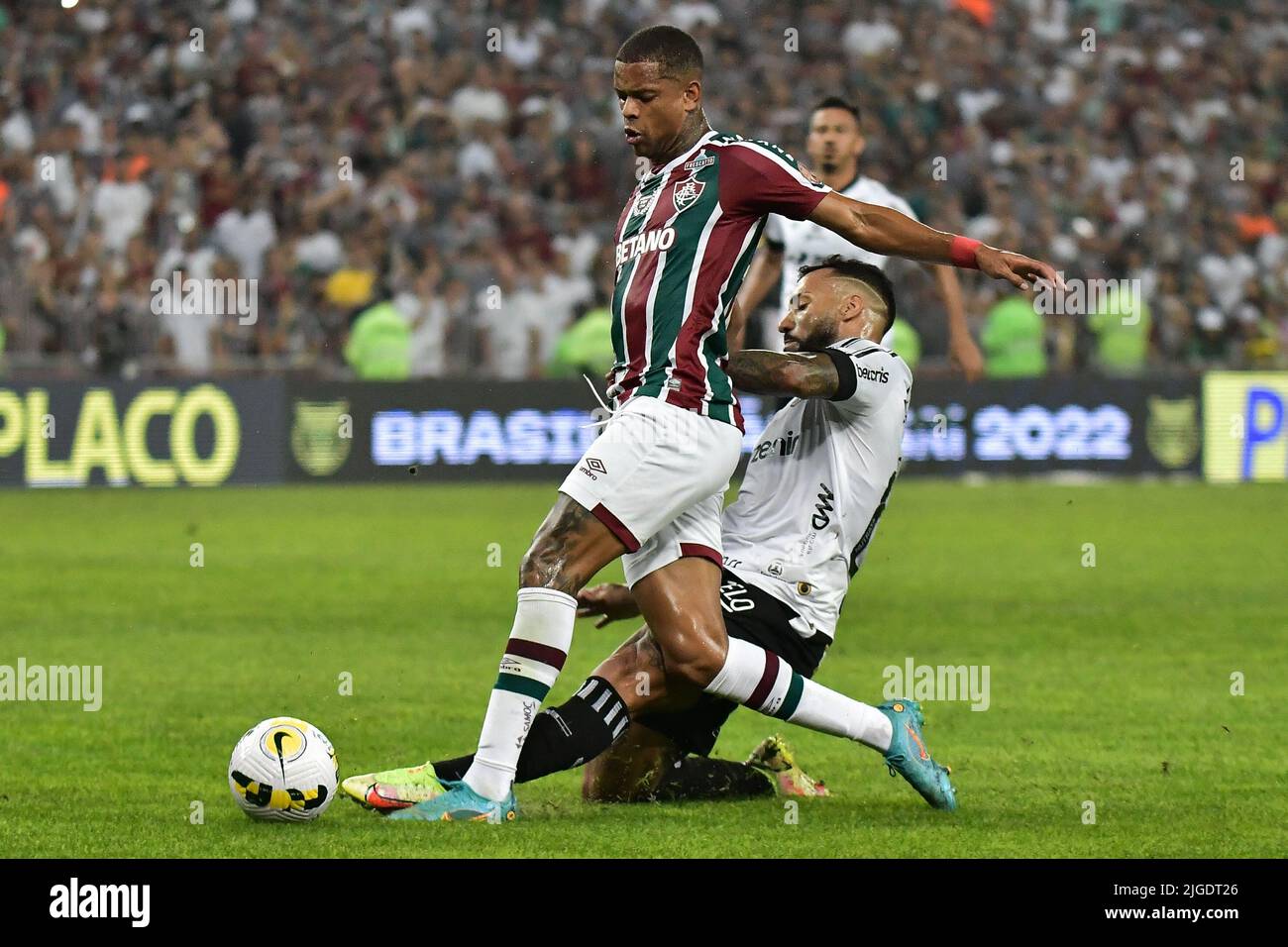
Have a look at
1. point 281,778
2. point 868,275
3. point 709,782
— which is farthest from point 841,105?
point 281,778

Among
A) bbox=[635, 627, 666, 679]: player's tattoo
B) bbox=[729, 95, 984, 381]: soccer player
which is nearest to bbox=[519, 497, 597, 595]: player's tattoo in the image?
bbox=[635, 627, 666, 679]: player's tattoo

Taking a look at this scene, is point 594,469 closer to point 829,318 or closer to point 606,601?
point 606,601

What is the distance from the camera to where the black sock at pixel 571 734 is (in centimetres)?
591

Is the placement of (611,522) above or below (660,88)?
below

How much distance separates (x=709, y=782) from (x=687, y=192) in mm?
1967

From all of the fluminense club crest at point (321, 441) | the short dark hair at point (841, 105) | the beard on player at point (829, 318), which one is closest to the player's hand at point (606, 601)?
the beard on player at point (829, 318)

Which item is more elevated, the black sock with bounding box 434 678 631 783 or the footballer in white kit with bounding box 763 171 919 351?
the footballer in white kit with bounding box 763 171 919 351

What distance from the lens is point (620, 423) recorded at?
5.83m

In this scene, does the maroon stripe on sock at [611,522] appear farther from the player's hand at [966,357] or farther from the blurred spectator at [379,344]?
the blurred spectator at [379,344]

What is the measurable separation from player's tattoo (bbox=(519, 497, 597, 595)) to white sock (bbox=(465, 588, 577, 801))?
34 mm

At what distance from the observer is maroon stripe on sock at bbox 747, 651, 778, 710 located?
19.7 feet

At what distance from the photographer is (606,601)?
6.53 meters

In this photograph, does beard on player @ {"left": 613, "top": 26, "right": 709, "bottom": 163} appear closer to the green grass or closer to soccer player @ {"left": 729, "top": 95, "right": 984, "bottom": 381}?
the green grass
